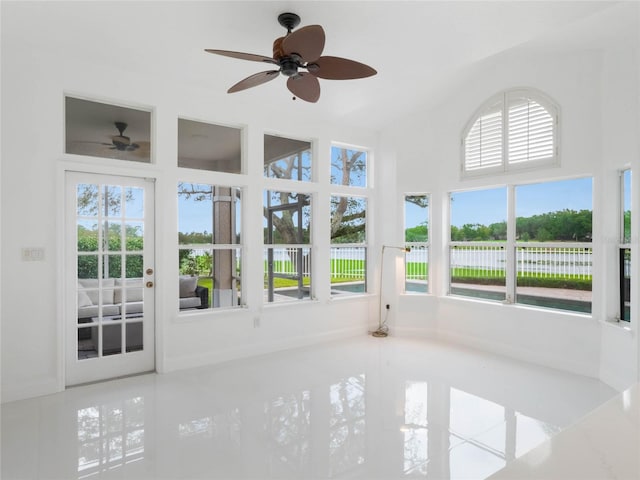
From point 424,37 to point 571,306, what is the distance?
3256 mm

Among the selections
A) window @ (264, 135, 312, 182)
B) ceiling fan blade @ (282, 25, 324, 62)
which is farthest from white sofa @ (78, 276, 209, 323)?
ceiling fan blade @ (282, 25, 324, 62)

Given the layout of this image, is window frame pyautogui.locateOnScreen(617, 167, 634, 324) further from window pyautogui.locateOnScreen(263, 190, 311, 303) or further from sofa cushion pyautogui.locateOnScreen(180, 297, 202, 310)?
sofa cushion pyautogui.locateOnScreen(180, 297, 202, 310)

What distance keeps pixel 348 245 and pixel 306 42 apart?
348 centimetres

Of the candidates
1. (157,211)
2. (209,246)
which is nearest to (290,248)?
(209,246)

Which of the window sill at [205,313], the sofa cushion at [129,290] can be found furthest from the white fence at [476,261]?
the sofa cushion at [129,290]

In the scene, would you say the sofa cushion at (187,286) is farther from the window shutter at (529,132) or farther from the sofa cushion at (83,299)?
the window shutter at (529,132)

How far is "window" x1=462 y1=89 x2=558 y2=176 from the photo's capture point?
4484 millimetres

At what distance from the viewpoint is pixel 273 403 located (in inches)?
132

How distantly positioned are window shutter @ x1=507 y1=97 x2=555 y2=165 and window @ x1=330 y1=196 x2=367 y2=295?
216cm

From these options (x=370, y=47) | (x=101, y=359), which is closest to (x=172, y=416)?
(x=101, y=359)

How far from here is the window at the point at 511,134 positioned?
4.48m

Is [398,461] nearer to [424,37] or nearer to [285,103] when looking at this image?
[424,37]

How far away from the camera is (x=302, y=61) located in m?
2.94

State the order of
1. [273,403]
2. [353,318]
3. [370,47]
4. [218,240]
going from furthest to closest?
[353,318] → [218,240] → [370,47] → [273,403]
